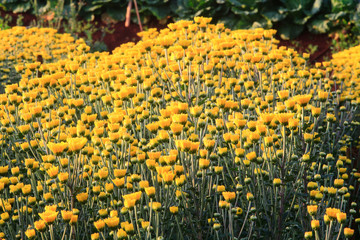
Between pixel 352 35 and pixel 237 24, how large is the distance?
215cm

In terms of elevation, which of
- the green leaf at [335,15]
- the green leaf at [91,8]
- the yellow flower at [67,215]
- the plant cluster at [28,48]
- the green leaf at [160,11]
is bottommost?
the yellow flower at [67,215]

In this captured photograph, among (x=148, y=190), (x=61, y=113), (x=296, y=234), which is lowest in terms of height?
(x=296, y=234)

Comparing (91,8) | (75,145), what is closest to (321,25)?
(91,8)

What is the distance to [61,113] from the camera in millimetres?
3006

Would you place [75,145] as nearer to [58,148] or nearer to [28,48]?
[58,148]

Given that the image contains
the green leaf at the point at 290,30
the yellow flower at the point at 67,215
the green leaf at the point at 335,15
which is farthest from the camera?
the green leaf at the point at 290,30

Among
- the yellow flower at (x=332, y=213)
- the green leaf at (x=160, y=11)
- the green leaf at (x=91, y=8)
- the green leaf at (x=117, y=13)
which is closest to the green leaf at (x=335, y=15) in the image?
Answer: the green leaf at (x=160, y=11)

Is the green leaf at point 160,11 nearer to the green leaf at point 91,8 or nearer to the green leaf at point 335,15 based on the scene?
the green leaf at point 91,8

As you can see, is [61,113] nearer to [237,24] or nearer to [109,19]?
[237,24]

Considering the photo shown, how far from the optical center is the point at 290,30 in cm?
880

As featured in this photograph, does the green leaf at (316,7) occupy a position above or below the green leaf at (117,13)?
below

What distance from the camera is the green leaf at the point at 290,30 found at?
8781 millimetres

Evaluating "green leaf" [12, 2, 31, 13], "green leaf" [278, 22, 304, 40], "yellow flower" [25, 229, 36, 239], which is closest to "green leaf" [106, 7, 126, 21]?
"green leaf" [12, 2, 31, 13]

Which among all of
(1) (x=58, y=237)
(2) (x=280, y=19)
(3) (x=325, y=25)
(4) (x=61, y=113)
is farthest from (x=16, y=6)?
(1) (x=58, y=237)
